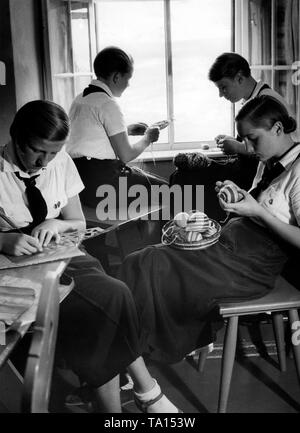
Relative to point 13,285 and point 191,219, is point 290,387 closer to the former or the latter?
point 191,219

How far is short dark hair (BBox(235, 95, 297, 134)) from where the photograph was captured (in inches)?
75.4

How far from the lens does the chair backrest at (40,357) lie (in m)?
0.86

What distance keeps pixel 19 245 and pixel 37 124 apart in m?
0.46

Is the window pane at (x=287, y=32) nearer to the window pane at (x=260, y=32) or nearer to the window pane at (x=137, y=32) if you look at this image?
the window pane at (x=260, y=32)

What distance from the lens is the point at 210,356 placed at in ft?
7.66

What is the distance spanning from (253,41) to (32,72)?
1602 mm

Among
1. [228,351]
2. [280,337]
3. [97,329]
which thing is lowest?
[280,337]

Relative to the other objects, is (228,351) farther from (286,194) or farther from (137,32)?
(137,32)

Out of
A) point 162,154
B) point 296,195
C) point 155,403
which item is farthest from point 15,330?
point 162,154

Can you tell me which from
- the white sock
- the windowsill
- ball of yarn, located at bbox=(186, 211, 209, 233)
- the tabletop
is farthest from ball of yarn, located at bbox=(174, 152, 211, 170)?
the tabletop

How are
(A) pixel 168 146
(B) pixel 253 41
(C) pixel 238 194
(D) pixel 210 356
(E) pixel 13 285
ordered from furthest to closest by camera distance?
(A) pixel 168 146, (B) pixel 253 41, (D) pixel 210 356, (C) pixel 238 194, (E) pixel 13 285

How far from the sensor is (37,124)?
178 cm

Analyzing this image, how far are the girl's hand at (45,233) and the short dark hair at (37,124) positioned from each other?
0.29 meters

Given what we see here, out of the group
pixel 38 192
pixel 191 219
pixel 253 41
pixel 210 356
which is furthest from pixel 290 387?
pixel 253 41
